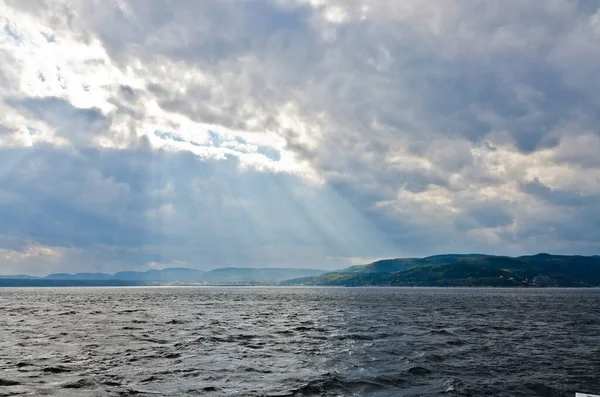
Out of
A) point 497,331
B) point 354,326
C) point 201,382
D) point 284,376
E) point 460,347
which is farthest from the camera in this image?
point 354,326

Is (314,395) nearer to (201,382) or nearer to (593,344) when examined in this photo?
(201,382)

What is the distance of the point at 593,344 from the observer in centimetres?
5609

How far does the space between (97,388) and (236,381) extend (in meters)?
9.90

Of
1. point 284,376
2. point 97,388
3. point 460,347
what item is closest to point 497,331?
point 460,347

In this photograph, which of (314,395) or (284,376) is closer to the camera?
(314,395)

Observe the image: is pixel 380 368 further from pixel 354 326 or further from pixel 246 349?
A: pixel 354 326

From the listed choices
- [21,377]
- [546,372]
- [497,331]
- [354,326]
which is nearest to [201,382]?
[21,377]

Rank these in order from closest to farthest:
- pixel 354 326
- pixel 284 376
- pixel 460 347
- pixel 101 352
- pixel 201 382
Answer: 1. pixel 201 382
2. pixel 284 376
3. pixel 101 352
4. pixel 460 347
5. pixel 354 326

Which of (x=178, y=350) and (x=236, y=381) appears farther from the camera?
(x=178, y=350)

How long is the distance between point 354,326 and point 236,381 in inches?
1880

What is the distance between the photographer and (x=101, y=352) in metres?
47.9

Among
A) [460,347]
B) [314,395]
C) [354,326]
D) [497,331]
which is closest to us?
[314,395]

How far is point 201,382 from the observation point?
34.0 metres

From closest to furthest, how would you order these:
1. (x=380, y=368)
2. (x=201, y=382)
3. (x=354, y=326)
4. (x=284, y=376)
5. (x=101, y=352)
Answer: (x=201, y=382) → (x=284, y=376) → (x=380, y=368) → (x=101, y=352) → (x=354, y=326)
